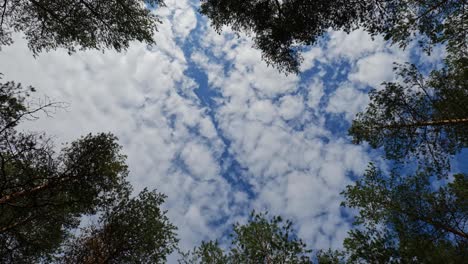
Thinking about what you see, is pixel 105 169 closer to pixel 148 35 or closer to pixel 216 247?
pixel 148 35

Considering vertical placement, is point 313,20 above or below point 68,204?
above

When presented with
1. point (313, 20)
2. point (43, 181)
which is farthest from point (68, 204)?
point (313, 20)

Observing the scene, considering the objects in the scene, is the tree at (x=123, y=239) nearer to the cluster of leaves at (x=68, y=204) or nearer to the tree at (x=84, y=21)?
the cluster of leaves at (x=68, y=204)

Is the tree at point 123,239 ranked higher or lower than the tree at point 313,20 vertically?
lower

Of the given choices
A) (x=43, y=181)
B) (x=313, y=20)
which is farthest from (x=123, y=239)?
(x=313, y=20)

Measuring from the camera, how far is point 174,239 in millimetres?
13766

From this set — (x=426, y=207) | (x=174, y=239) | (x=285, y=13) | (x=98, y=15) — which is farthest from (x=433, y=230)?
(x=98, y=15)

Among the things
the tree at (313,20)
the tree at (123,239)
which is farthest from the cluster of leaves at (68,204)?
the tree at (313,20)

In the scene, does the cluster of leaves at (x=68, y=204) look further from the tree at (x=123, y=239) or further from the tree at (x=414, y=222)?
the tree at (x=414, y=222)

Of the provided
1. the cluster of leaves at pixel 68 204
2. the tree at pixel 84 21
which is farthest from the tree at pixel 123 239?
the tree at pixel 84 21

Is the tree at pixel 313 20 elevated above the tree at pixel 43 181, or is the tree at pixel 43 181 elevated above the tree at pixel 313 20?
the tree at pixel 313 20

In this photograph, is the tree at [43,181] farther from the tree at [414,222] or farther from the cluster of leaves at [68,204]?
the tree at [414,222]

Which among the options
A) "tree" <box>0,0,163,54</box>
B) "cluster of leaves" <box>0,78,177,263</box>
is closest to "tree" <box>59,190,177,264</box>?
"cluster of leaves" <box>0,78,177,263</box>

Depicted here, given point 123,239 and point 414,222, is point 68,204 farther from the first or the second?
point 414,222
